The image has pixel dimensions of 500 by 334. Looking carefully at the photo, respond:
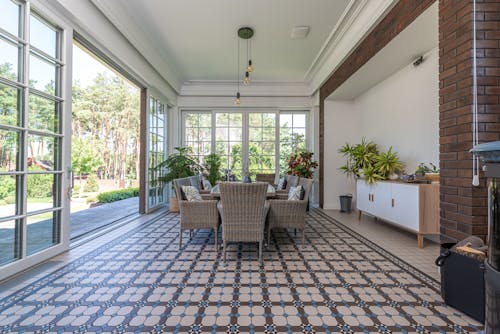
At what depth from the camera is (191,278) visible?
225 centimetres

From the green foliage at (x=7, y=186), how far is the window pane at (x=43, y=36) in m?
1.40

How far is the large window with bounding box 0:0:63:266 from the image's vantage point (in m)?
2.19

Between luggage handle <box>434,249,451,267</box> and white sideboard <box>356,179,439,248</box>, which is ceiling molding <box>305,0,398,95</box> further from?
luggage handle <box>434,249,451,267</box>

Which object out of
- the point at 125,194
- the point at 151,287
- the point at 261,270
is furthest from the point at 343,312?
the point at 125,194

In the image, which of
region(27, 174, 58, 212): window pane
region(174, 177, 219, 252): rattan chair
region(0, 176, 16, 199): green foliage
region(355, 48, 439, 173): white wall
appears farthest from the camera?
region(355, 48, 439, 173): white wall

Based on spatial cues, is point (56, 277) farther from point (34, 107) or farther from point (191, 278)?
point (34, 107)

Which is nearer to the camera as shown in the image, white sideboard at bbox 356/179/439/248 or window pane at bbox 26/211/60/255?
window pane at bbox 26/211/60/255

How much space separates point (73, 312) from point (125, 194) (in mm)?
7981

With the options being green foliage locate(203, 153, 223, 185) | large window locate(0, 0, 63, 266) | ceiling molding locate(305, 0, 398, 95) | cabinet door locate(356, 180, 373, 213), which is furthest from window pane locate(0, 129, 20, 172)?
cabinet door locate(356, 180, 373, 213)

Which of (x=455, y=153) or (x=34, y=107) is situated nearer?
(x=455, y=153)

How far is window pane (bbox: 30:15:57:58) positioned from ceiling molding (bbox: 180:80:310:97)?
4023mm

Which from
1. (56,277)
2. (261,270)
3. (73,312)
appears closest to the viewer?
(73,312)

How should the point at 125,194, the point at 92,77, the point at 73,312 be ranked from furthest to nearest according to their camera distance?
the point at 92,77
the point at 125,194
the point at 73,312

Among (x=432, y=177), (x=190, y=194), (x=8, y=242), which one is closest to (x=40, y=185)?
(x=8, y=242)
